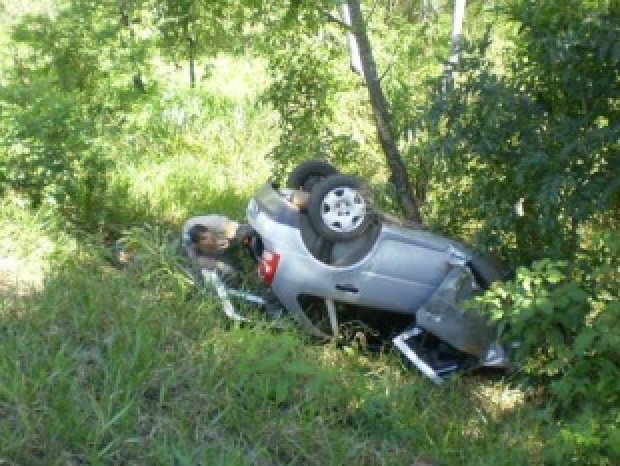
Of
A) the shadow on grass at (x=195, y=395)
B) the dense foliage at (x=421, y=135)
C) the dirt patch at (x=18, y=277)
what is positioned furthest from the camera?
the dirt patch at (x=18, y=277)

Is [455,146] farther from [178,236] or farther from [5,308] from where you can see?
[5,308]

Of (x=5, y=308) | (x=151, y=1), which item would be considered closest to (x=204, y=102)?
(x=151, y=1)

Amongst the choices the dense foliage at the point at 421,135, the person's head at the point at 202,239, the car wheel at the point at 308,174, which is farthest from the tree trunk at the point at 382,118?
the person's head at the point at 202,239

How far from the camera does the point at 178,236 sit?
680 centimetres

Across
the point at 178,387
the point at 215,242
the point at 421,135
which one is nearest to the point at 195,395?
the point at 178,387

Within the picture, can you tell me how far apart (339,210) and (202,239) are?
1.29m

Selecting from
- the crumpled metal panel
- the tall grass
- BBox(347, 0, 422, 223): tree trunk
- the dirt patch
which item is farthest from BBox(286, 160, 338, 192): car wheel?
the dirt patch

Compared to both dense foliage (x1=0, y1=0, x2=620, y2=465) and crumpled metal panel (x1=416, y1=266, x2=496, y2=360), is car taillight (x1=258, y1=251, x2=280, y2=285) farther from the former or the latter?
dense foliage (x1=0, y1=0, x2=620, y2=465)

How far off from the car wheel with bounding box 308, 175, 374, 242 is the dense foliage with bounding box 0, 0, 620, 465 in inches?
24.3

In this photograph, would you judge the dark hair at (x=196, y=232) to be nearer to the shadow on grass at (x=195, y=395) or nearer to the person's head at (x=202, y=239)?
the person's head at (x=202, y=239)

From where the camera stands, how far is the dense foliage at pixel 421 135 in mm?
4520

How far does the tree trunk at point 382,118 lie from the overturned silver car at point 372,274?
4.32ft

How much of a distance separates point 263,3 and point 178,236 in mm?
1884

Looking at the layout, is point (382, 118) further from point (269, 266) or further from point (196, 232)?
point (269, 266)
